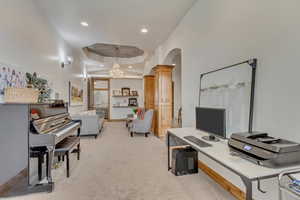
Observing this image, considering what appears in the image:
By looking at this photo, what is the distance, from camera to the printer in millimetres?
1116

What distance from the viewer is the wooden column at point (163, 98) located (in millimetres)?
5023

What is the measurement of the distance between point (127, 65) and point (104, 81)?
244cm

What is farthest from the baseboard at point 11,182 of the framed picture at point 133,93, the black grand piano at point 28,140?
the framed picture at point 133,93

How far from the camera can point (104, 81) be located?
31.0 feet

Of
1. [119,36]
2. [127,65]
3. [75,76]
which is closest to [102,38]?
[119,36]

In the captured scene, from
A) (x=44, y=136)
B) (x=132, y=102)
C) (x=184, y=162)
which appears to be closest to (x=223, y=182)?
(x=184, y=162)

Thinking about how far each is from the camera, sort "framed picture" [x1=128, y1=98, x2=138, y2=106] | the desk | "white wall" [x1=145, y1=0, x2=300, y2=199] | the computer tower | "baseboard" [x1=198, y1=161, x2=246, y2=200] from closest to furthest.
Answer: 1. the desk
2. "white wall" [x1=145, y1=0, x2=300, y2=199]
3. "baseboard" [x1=198, y1=161, x2=246, y2=200]
4. the computer tower
5. "framed picture" [x1=128, y1=98, x2=138, y2=106]

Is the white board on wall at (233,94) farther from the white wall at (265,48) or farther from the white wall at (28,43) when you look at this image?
the white wall at (28,43)

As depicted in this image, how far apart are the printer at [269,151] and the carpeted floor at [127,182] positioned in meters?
1.00

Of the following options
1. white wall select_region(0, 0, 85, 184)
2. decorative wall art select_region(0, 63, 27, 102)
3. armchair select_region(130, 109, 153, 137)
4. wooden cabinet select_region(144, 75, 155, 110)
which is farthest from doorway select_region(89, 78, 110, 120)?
decorative wall art select_region(0, 63, 27, 102)

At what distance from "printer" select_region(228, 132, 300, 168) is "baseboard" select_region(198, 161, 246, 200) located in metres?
0.89

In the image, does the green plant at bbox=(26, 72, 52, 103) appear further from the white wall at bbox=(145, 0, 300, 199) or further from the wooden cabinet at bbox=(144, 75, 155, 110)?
the wooden cabinet at bbox=(144, 75, 155, 110)

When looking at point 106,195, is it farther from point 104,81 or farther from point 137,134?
point 104,81

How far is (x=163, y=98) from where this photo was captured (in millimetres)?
5051
